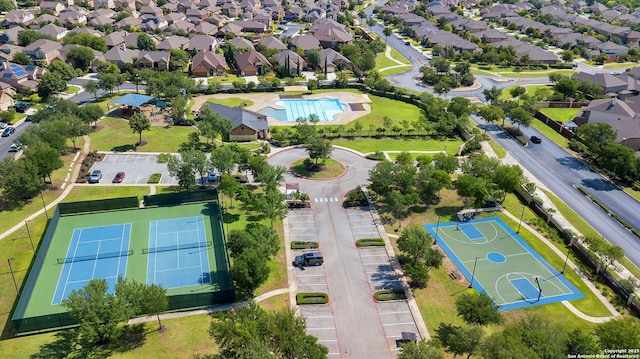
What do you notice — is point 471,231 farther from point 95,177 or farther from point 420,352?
point 95,177

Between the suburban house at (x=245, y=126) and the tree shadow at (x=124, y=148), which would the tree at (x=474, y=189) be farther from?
the tree shadow at (x=124, y=148)

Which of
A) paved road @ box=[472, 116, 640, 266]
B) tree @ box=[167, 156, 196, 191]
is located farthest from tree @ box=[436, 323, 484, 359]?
tree @ box=[167, 156, 196, 191]

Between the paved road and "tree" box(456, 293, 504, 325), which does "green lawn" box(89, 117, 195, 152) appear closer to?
"tree" box(456, 293, 504, 325)

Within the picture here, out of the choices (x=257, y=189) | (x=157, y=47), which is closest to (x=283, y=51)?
(x=157, y=47)

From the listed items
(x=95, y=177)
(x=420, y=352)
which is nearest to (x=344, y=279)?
(x=420, y=352)

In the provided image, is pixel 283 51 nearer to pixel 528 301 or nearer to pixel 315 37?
pixel 315 37

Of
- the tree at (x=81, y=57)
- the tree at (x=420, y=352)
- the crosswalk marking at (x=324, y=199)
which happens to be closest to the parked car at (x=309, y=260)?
the crosswalk marking at (x=324, y=199)
